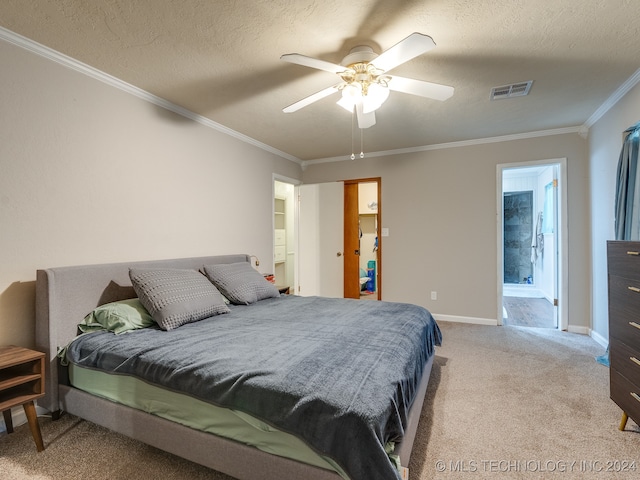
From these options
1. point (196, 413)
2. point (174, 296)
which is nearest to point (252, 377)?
point (196, 413)

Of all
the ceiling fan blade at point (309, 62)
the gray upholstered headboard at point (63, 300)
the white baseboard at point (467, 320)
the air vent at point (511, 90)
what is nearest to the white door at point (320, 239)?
the white baseboard at point (467, 320)

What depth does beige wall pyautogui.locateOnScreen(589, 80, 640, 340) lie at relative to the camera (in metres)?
2.81

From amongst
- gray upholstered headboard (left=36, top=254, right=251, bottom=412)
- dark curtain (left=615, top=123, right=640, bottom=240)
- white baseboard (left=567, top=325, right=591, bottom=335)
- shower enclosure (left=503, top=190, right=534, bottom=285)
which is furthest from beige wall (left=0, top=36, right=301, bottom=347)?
shower enclosure (left=503, top=190, right=534, bottom=285)

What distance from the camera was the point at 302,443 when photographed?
48.4 inches

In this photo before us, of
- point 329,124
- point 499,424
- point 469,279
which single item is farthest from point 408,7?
point 469,279

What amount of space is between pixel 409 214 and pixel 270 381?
376 cm

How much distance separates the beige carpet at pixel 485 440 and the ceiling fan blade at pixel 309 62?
2274mm

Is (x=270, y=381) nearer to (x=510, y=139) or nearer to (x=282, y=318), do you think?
(x=282, y=318)

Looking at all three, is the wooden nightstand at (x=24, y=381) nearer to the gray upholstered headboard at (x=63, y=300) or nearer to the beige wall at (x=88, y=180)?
the gray upholstered headboard at (x=63, y=300)

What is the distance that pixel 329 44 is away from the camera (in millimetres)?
2094

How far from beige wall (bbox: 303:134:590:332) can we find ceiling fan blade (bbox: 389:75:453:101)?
7.71 feet

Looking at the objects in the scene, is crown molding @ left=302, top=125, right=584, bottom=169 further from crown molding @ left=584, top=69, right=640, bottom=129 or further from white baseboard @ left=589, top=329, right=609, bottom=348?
white baseboard @ left=589, top=329, right=609, bottom=348

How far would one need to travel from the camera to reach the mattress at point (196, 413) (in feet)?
4.11

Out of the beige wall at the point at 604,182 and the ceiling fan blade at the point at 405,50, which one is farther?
the beige wall at the point at 604,182
